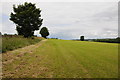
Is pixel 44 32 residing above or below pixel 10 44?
above

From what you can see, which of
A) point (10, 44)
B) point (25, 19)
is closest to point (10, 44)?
point (10, 44)

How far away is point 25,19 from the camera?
88.9 ft

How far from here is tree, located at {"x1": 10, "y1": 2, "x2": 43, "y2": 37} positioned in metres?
27.1

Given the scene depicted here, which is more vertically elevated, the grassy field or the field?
the field

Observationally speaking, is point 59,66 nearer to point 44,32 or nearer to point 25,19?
point 25,19

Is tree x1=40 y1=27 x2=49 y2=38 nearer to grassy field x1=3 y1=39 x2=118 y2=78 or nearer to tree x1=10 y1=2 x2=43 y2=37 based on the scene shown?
tree x1=10 y1=2 x2=43 y2=37

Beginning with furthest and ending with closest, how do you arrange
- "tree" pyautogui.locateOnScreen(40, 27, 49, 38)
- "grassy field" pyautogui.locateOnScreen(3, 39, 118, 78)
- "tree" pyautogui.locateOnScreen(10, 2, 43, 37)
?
"tree" pyautogui.locateOnScreen(40, 27, 49, 38) < "tree" pyautogui.locateOnScreen(10, 2, 43, 37) < "grassy field" pyautogui.locateOnScreen(3, 39, 118, 78)

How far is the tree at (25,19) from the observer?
27125mm

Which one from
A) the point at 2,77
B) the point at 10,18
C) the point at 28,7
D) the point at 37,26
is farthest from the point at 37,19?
the point at 2,77

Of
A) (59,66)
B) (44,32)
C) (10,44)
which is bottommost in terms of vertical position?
(59,66)

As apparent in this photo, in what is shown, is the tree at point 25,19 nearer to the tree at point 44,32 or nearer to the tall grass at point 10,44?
the tall grass at point 10,44

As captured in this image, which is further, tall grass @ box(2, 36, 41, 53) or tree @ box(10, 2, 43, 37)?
tree @ box(10, 2, 43, 37)

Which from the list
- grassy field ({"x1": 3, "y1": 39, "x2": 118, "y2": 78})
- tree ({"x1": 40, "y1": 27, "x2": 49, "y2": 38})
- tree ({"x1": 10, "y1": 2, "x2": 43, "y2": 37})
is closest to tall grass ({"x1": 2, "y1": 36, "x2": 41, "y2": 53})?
grassy field ({"x1": 3, "y1": 39, "x2": 118, "y2": 78})

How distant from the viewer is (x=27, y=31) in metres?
28.5
